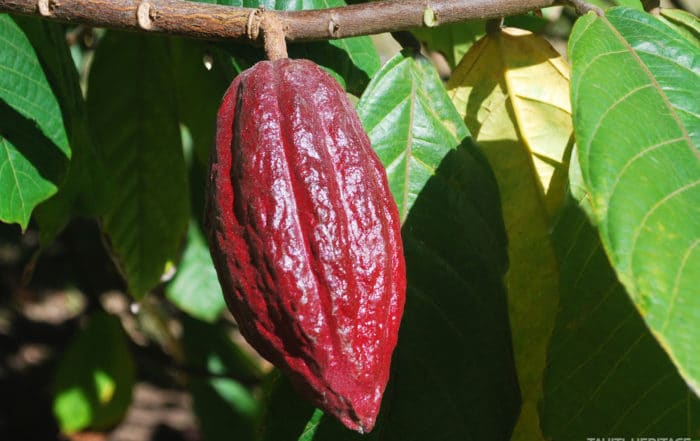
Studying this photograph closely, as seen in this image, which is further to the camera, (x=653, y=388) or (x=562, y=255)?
(x=562, y=255)

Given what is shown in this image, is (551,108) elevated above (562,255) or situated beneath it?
elevated above

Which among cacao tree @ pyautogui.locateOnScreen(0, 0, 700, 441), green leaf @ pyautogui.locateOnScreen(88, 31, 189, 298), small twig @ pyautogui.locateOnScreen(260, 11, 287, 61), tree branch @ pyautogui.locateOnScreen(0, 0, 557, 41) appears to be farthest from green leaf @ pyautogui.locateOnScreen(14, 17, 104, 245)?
small twig @ pyautogui.locateOnScreen(260, 11, 287, 61)

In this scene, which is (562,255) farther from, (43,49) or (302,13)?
(43,49)

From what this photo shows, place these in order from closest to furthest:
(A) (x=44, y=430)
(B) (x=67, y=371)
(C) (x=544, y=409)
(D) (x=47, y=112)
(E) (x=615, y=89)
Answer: (E) (x=615, y=89)
(C) (x=544, y=409)
(D) (x=47, y=112)
(B) (x=67, y=371)
(A) (x=44, y=430)

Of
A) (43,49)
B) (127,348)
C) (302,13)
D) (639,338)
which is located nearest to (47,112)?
(43,49)

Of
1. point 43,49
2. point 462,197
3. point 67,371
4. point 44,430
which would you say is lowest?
point 44,430

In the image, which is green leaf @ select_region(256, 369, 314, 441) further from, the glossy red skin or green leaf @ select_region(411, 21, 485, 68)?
green leaf @ select_region(411, 21, 485, 68)

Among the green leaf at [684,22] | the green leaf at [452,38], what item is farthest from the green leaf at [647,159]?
the green leaf at [452,38]

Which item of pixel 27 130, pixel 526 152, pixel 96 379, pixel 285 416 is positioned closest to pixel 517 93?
pixel 526 152
